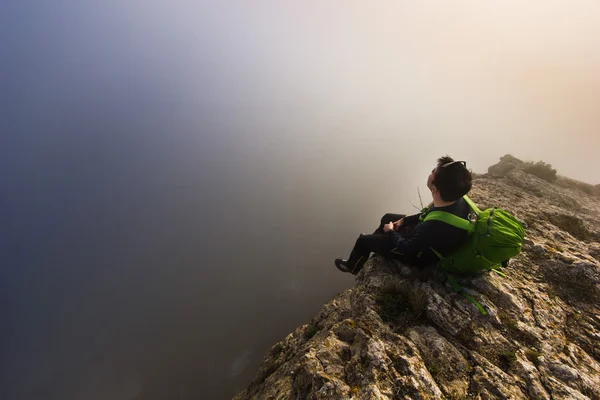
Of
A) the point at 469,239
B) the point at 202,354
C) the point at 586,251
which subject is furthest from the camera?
the point at 202,354

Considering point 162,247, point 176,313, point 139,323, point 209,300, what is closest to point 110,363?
point 139,323

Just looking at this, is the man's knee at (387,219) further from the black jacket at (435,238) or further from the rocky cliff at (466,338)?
the black jacket at (435,238)

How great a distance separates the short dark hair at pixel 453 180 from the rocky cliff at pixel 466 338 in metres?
2.72

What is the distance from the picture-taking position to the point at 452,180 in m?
6.28

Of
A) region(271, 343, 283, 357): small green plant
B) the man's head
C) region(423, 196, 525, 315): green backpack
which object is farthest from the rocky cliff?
region(271, 343, 283, 357): small green plant

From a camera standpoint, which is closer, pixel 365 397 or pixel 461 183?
pixel 365 397

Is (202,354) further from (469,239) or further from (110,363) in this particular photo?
(469,239)

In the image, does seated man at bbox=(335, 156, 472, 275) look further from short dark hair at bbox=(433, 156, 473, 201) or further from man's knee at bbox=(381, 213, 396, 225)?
man's knee at bbox=(381, 213, 396, 225)

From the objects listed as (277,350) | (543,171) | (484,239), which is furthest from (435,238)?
(543,171)

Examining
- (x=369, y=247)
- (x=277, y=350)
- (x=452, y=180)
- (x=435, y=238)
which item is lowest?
(x=277, y=350)

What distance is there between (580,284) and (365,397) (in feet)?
28.6

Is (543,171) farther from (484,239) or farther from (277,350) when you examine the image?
(277,350)

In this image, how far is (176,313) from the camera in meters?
99.9

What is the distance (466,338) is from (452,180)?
421 centimetres
